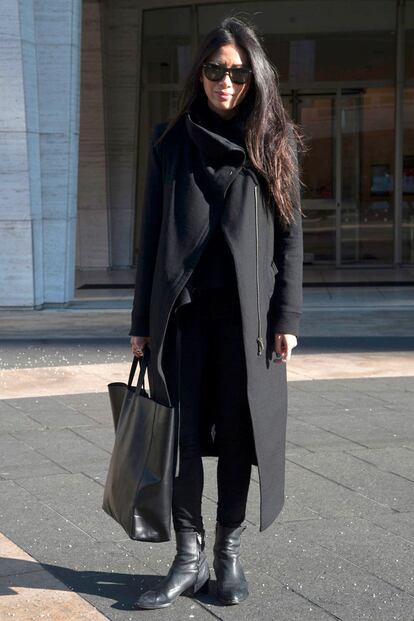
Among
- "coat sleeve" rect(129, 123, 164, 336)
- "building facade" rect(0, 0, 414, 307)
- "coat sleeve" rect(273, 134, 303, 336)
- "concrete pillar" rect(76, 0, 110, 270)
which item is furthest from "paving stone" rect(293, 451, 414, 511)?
"concrete pillar" rect(76, 0, 110, 270)

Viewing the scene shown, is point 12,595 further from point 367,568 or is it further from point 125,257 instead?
point 125,257

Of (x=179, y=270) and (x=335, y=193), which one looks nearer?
(x=179, y=270)

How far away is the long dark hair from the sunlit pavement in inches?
53.2

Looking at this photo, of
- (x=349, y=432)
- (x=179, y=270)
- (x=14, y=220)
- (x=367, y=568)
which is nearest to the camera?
(x=179, y=270)

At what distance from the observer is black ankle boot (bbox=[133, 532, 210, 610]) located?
396 centimetres

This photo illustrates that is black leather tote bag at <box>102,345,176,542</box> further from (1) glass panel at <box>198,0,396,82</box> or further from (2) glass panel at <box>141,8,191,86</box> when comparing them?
(2) glass panel at <box>141,8,191,86</box>

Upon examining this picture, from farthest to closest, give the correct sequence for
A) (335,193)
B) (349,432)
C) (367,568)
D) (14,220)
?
A: (335,193) < (14,220) < (349,432) < (367,568)

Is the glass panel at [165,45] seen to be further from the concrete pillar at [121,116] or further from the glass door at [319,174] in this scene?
the glass door at [319,174]

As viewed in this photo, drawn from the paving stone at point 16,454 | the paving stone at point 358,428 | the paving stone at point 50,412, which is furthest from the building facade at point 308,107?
the paving stone at point 16,454

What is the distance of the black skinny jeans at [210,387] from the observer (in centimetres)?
393

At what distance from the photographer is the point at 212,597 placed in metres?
4.09

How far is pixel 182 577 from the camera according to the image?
401 cm

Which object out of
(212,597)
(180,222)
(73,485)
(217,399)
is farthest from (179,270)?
(73,485)

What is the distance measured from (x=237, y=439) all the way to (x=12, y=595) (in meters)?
0.97
